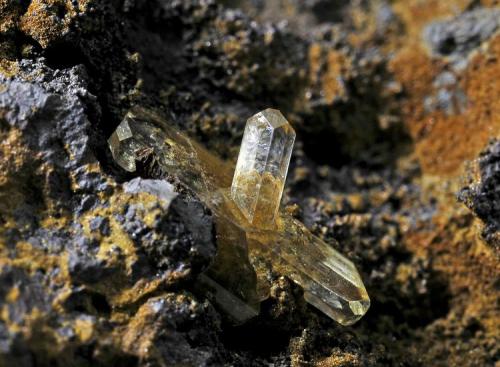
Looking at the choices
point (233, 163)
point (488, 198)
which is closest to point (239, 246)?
point (233, 163)

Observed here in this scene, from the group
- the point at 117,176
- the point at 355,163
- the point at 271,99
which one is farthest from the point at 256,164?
the point at 355,163

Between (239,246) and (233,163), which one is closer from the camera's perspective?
(239,246)

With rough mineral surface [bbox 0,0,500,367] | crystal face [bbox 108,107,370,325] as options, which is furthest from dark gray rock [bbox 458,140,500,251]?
crystal face [bbox 108,107,370,325]

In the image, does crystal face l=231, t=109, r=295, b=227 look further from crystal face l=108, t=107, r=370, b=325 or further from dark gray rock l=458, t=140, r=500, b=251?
dark gray rock l=458, t=140, r=500, b=251

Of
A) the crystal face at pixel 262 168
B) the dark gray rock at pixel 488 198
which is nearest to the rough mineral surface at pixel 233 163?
the dark gray rock at pixel 488 198

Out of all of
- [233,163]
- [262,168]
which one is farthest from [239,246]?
[233,163]

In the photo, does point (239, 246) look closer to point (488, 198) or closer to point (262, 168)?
point (262, 168)

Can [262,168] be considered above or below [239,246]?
above

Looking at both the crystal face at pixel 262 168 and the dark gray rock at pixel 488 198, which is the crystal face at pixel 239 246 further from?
the dark gray rock at pixel 488 198
